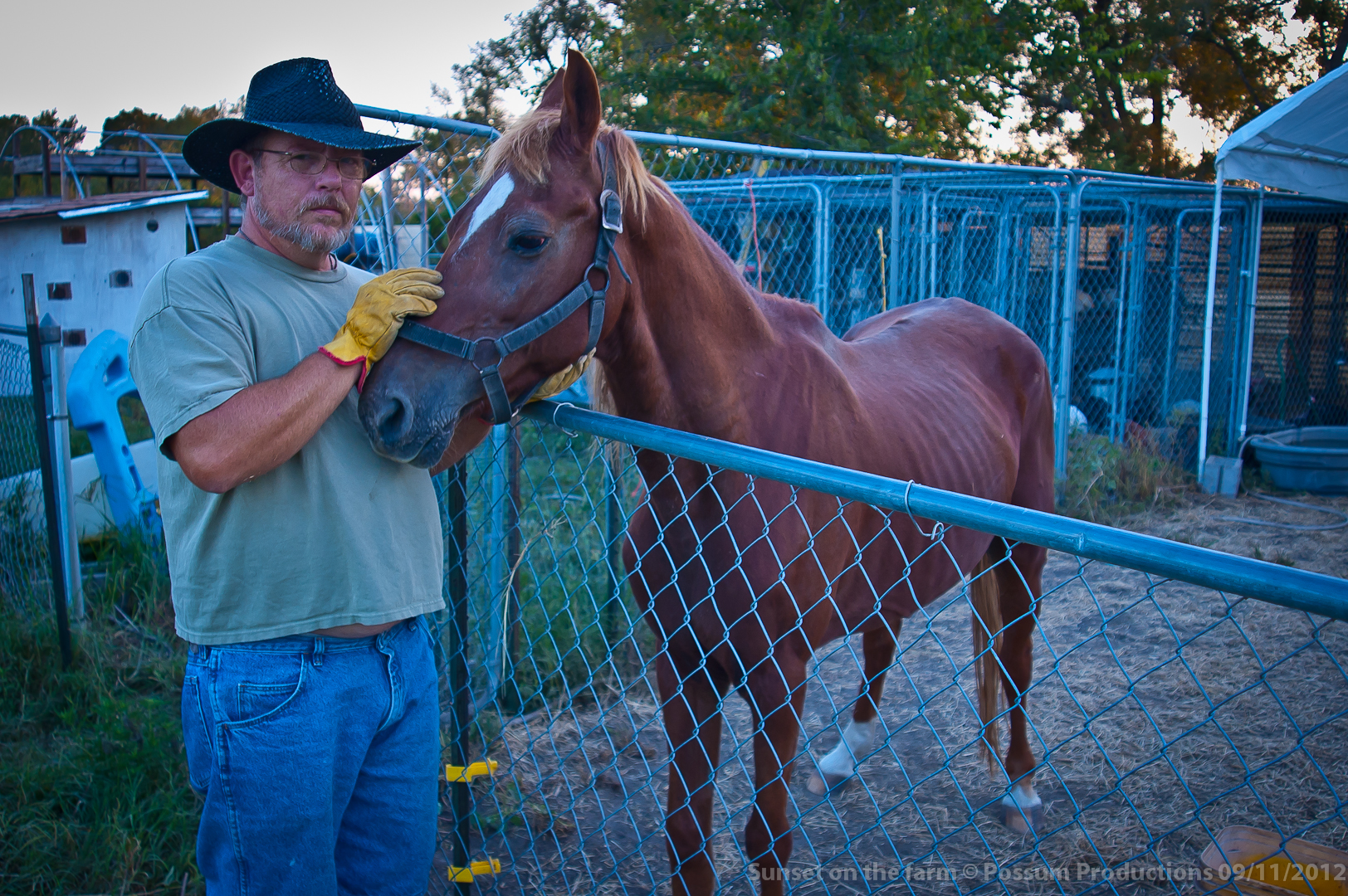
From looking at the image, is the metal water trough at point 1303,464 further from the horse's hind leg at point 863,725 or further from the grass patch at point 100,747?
the grass patch at point 100,747

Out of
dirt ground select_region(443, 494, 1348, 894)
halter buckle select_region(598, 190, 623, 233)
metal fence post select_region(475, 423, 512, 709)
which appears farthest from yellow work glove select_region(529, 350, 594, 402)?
metal fence post select_region(475, 423, 512, 709)

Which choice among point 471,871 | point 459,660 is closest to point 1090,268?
point 459,660

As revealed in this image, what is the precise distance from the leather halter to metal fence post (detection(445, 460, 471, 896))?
1.81 ft

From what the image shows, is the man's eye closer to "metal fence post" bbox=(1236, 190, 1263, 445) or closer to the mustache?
the mustache

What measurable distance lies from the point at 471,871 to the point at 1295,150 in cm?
801

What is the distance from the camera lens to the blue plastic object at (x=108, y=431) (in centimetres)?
454

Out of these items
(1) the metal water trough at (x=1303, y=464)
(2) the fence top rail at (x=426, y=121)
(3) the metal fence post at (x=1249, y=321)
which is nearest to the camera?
(2) the fence top rail at (x=426, y=121)

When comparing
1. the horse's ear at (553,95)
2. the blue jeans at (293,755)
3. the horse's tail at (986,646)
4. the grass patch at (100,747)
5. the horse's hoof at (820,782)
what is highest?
the horse's ear at (553,95)

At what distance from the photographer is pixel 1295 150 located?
6723 millimetres

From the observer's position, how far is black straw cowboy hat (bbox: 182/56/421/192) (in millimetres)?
1605

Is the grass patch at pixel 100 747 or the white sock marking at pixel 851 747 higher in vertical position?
the grass patch at pixel 100 747

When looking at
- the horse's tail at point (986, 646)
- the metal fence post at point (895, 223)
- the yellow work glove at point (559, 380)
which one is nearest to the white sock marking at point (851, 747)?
the horse's tail at point (986, 646)

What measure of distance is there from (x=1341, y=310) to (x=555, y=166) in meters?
10.7

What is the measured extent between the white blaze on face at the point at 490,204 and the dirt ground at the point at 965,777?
1244 mm
